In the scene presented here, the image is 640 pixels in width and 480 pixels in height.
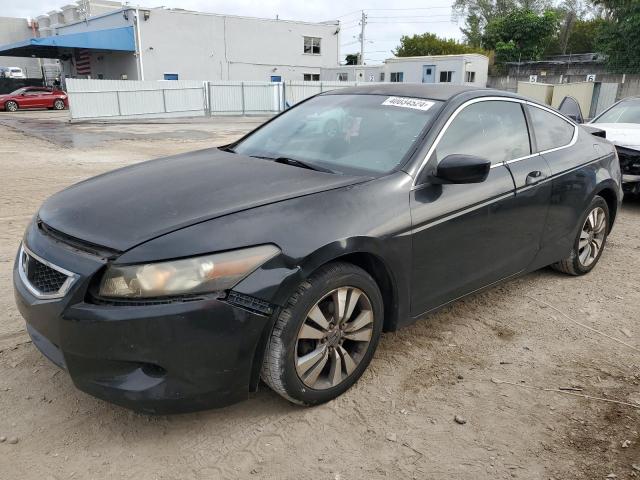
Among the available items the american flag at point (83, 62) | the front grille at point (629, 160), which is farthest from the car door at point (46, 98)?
the front grille at point (629, 160)

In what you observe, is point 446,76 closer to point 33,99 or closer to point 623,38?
point 623,38

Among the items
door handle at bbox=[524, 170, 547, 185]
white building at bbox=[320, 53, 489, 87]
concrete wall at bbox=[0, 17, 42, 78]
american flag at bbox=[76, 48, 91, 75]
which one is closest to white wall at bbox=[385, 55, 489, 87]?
white building at bbox=[320, 53, 489, 87]

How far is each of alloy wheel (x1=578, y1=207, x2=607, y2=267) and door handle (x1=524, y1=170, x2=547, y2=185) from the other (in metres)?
0.95

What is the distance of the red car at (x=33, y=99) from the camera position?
98.1 feet

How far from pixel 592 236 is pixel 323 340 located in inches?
122

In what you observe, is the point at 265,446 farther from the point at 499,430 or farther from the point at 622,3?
the point at 622,3

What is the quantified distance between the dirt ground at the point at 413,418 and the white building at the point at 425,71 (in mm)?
30238

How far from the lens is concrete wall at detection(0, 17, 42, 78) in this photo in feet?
181

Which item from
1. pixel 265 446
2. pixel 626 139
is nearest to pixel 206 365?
pixel 265 446

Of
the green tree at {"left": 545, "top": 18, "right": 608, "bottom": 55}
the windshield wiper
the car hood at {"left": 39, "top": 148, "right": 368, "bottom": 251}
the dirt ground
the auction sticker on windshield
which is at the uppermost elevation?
the green tree at {"left": 545, "top": 18, "right": 608, "bottom": 55}

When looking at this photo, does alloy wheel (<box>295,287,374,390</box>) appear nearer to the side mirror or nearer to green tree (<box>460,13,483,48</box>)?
the side mirror

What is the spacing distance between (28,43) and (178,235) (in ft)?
117

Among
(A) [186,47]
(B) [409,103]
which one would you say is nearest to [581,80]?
(A) [186,47]

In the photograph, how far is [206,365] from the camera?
7.48ft
